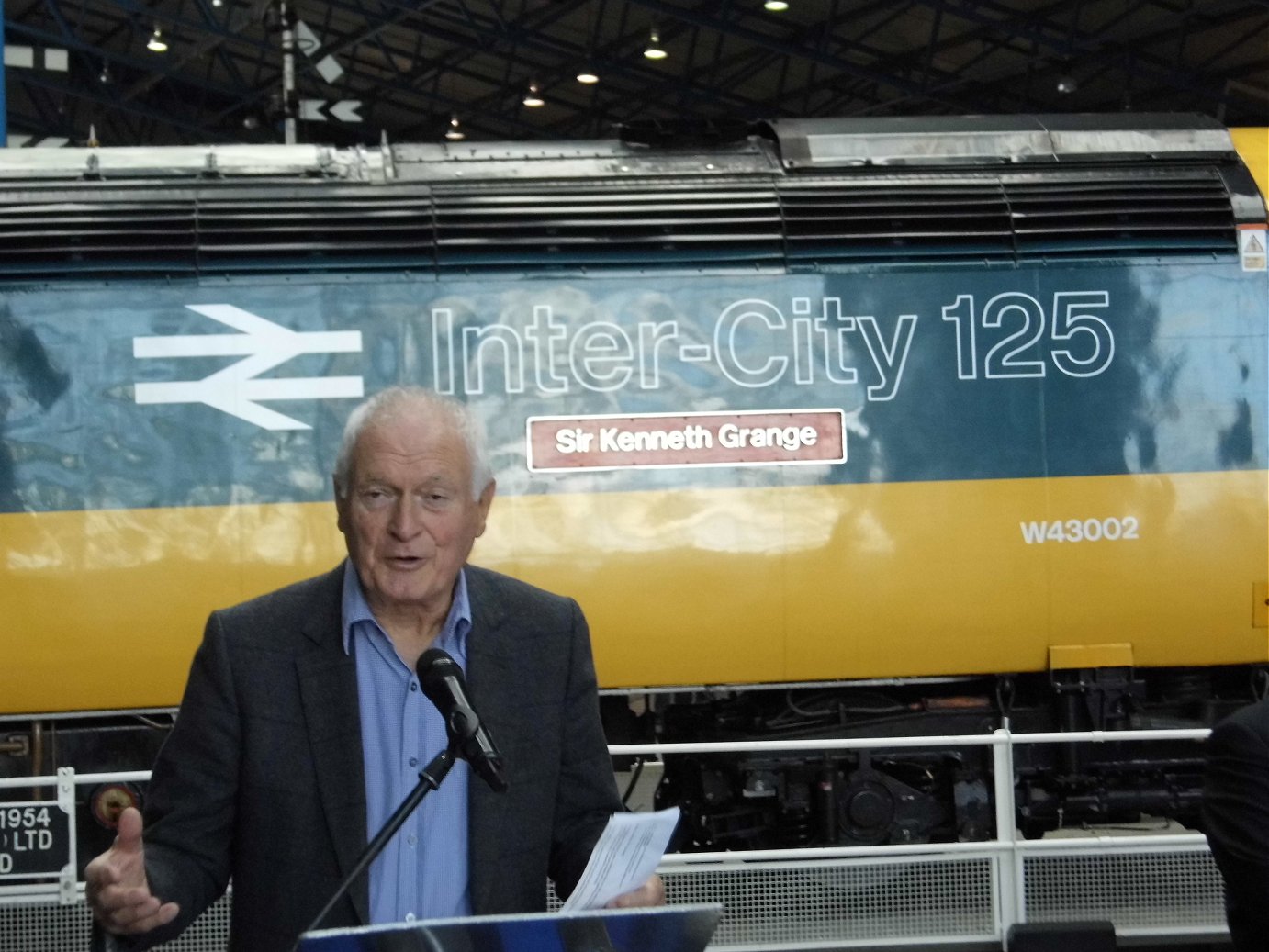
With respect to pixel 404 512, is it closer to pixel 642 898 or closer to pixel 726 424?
pixel 642 898

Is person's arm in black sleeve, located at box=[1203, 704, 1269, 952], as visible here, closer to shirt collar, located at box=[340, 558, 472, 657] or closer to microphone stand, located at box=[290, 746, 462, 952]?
shirt collar, located at box=[340, 558, 472, 657]

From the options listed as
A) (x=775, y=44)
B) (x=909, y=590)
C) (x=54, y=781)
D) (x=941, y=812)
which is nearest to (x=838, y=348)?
(x=909, y=590)

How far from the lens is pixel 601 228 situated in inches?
266

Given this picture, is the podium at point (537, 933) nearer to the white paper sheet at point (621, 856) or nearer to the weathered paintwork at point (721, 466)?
the white paper sheet at point (621, 856)

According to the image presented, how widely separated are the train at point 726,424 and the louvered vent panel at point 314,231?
2cm

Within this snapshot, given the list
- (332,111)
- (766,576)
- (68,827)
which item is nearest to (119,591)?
(68,827)

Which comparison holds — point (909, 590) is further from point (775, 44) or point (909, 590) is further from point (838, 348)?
point (775, 44)

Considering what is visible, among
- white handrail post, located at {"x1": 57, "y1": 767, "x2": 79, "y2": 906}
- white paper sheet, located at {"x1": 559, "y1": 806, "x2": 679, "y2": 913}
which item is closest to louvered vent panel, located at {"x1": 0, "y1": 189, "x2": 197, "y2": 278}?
white handrail post, located at {"x1": 57, "y1": 767, "x2": 79, "y2": 906}

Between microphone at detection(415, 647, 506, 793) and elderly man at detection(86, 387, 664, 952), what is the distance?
1.13 feet

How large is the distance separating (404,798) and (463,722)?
1.58 ft

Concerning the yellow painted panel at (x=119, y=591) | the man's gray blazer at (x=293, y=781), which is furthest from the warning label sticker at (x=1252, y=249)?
the man's gray blazer at (x=293, y=781)

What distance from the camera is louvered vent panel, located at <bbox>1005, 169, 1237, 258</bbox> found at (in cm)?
694

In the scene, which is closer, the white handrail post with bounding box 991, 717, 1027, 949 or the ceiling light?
the white handrail post with bounding box 991, 717, 1027, 949

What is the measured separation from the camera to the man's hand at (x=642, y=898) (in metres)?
2.70
